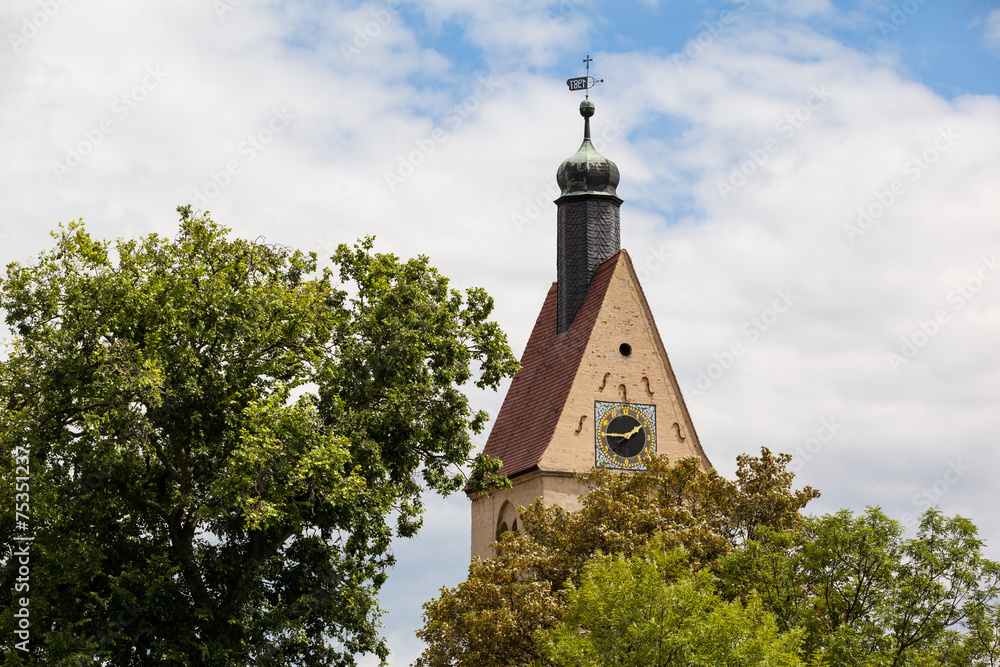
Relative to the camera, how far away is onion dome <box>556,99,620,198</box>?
47219 millimetres

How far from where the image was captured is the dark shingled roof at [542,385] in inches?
1681

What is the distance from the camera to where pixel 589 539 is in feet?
101

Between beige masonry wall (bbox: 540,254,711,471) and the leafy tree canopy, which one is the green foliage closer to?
the leafy tree canopy

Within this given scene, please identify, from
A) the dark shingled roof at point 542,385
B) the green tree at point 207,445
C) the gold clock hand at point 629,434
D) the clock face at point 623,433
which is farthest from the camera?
the dark shingled roof at point 542,385

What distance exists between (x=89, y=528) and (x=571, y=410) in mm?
18232

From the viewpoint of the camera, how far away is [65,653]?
82.0 feet

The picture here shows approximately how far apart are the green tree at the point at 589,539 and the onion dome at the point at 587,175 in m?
16.2

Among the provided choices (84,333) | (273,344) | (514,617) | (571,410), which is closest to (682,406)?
(571,410)

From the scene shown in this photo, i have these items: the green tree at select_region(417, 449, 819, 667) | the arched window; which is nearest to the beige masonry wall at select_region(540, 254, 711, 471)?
the arched window

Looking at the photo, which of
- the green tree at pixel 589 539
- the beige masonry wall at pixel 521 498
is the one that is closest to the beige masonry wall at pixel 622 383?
the beige masonry wall at pixel 521 498

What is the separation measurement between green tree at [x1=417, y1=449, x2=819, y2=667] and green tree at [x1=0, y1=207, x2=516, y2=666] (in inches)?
86.9

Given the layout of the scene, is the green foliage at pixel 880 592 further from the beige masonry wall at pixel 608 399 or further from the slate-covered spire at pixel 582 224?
the slate-covered spire at pixel 582 224

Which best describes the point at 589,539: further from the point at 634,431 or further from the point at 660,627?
the point at 634,431

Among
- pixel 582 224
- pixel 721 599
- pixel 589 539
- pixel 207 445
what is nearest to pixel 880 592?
pixel 721 599
